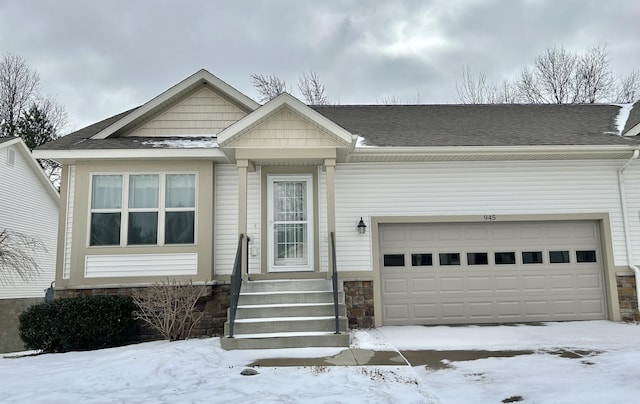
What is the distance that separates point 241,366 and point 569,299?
23.3ft

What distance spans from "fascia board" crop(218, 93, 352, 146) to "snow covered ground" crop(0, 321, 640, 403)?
3549mm

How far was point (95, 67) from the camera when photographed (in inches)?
949

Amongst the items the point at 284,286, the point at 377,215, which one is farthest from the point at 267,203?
the point at 377,215

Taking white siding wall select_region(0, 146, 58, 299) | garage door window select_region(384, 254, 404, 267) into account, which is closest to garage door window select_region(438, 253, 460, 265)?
garage door window select_region(384, 254, 404, 267)

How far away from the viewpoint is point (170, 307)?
7.53m

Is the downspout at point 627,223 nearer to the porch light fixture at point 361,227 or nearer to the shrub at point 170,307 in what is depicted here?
the porch light fixture at point 361,227

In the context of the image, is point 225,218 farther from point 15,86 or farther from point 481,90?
point 15,86

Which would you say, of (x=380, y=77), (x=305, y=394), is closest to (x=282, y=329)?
(x=305, y=394)

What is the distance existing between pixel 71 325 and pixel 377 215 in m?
5.81

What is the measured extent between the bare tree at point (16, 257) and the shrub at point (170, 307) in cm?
669

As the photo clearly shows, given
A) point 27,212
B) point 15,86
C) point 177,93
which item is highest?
point 15,86

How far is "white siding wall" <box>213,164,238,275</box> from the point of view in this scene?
350 inches

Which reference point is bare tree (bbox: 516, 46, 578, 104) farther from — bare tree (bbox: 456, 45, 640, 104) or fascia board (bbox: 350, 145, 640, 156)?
fascia board (bbox: 350, 145, 640, 156)

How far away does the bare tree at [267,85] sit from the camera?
2336 cm
